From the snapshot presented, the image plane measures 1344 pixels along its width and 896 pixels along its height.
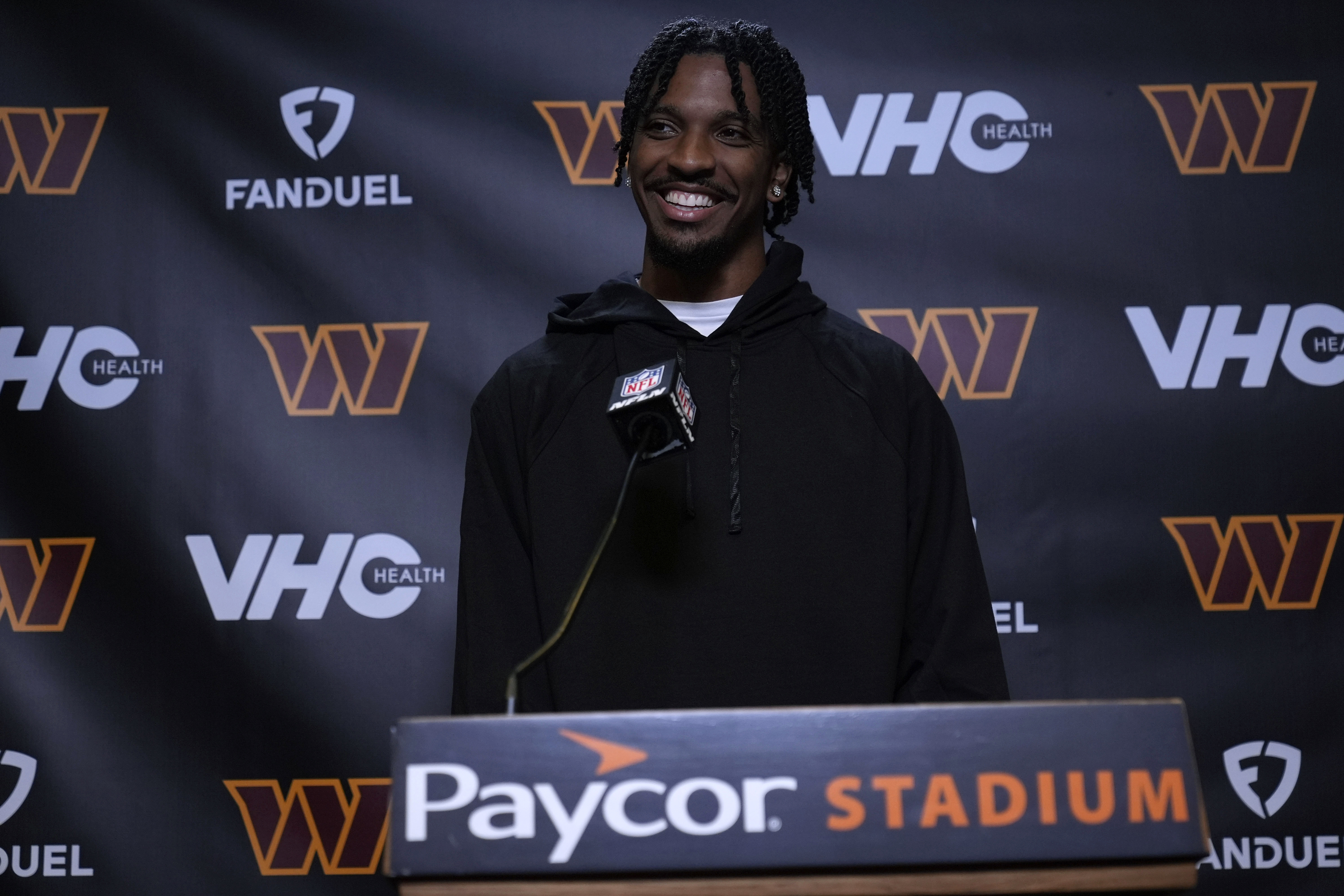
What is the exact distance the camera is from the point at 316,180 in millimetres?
2234

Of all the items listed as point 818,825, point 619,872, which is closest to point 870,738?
point 818,825

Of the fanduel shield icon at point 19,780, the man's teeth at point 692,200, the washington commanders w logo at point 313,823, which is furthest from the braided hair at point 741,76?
the fanduel shield icon at point 19,780

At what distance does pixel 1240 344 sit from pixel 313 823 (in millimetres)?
1779

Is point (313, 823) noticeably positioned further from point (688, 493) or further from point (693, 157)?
point (693, 157)

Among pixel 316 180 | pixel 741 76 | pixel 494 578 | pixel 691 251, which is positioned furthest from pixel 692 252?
pixel 316 180

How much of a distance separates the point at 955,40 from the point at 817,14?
250 mm

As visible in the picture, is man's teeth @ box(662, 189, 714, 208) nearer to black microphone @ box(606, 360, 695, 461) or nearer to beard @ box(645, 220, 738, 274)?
beard @ box(645, 220, 738, 274)

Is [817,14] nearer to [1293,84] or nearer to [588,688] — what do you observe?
[1293,84]

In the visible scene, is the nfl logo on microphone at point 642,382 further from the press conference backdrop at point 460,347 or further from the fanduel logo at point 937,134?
the fanduel logo at point 937,134

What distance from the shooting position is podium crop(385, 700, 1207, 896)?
76 cm

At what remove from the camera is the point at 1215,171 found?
7.20ft

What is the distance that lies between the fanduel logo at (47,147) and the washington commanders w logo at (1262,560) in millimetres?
2038

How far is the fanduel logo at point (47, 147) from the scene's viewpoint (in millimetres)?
2258

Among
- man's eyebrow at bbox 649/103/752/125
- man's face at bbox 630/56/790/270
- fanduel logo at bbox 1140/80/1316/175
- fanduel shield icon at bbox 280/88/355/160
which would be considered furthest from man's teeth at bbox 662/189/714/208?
fanduel logo at bbox 1140/80/1316/175
